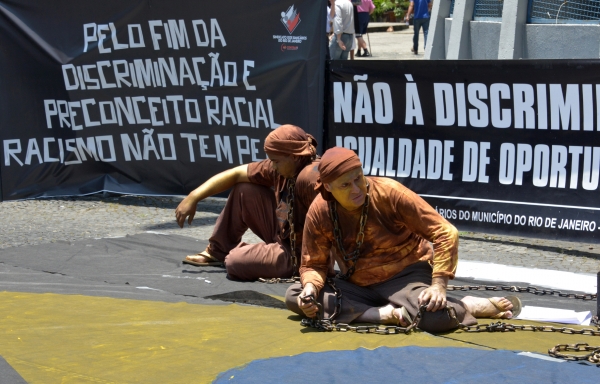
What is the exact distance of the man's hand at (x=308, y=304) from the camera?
14.6 ft

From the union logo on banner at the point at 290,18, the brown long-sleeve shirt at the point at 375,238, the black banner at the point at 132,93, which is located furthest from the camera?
the black banner at the point at 132,93

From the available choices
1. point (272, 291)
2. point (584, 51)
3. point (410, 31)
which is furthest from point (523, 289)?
point (410, 31)

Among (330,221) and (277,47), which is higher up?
(277,47)

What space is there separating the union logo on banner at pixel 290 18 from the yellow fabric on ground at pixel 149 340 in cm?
410

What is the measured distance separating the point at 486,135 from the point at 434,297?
3507mm

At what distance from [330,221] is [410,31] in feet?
75.9

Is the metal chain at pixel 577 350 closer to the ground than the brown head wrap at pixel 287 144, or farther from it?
closer to the ground

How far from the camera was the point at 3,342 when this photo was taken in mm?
4211

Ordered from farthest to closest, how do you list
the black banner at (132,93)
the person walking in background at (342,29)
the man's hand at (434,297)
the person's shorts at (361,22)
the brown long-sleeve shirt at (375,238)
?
the person's shorts at (361,22) < the person walking in background at (342,29) < the black banner at (132,93) < the brown long-sleeve shirt at (375,238) < the man's hand at (434,297)

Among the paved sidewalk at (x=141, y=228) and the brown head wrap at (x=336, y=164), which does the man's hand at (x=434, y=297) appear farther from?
the paved sidewalk at (x=141, y=228)

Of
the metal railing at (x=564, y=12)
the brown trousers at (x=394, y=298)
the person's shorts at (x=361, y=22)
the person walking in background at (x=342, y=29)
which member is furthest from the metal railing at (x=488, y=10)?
the brown trousers at (x=394, y=298)

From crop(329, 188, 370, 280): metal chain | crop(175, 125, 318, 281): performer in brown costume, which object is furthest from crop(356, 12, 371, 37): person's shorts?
crop(329, 188, 370, 280): metal chain

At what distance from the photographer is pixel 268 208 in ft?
20.5

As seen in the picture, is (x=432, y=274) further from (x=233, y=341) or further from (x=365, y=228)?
(x=233, y=341)
